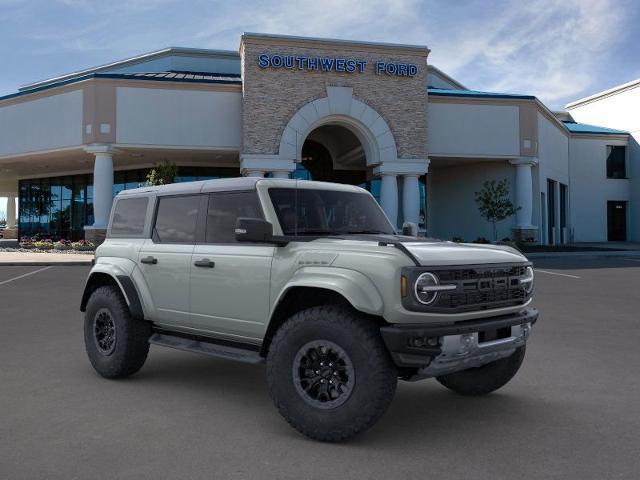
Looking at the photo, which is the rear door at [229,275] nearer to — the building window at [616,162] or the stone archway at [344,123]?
the stone archway at [344,123]

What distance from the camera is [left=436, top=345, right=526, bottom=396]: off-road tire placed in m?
5.20

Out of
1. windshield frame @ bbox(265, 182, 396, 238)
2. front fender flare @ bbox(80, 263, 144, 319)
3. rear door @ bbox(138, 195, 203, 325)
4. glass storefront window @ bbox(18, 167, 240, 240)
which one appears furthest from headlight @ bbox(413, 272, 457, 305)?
glass storefront window @ bbox(18, 167, 240, 240)

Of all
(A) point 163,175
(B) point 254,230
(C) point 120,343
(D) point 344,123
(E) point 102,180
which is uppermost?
(D) point 344,123

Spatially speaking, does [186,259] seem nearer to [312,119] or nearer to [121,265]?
[121,265]

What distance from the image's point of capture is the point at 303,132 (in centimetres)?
2814

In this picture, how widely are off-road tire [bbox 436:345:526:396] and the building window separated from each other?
43421 millimetres

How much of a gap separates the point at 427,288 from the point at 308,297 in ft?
3.51

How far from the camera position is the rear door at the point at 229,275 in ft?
15.8

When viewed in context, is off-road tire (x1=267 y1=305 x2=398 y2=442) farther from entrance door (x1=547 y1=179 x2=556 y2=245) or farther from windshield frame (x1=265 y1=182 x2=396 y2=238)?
entrance door (x1=547 y1=179 x2=556 y2=245)

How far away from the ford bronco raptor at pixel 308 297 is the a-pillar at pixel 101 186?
24303 millimetres

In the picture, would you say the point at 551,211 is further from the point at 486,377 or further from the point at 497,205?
the point at 486,377

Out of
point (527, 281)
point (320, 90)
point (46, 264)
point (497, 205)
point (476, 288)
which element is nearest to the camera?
point (476, 288)

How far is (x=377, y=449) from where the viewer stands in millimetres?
4059

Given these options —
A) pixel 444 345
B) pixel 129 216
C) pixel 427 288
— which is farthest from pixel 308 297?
pixel 129 216
